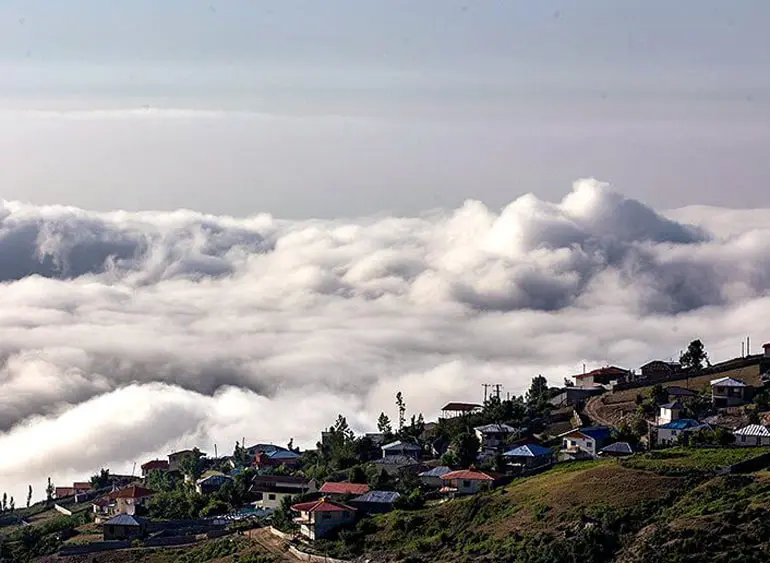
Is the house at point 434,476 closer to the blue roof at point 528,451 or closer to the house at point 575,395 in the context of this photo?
the blue roof at point 528,451

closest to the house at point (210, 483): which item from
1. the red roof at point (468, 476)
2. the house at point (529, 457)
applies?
the house at point (529, 457)

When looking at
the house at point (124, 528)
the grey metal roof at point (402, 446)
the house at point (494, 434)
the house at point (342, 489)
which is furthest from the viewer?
the grey metal roof at point (402, 446)

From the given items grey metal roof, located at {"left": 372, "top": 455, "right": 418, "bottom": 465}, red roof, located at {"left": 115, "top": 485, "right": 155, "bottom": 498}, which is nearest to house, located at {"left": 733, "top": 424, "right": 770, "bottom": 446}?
grey metal roof, located at {"left": 372, "top": 455, "right": 418, "bottom": 465}

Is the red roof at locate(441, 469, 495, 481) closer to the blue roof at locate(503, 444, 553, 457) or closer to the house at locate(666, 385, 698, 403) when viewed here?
the blue roof at locate(503, 444, 553, 457)

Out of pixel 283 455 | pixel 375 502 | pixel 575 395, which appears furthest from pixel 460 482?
pixel 283 455

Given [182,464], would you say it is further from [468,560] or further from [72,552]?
[468,560]
